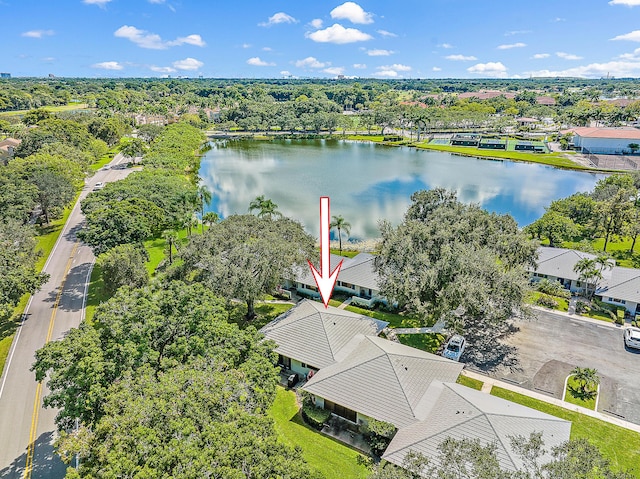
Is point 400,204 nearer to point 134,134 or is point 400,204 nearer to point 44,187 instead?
point 44,187

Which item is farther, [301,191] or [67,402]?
[301,191]

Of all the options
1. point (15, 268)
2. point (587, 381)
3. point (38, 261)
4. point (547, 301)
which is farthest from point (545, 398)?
point (38, 261)

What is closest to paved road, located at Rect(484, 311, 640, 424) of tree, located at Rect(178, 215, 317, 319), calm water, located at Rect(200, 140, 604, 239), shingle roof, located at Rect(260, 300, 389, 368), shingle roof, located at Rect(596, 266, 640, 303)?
shingle roof, located at Rect(596, 266, 640, 303)

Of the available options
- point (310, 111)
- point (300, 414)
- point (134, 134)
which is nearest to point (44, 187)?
point (300, 414)

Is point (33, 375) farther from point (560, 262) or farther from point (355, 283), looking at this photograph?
point (560, 262)

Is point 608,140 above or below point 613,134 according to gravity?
below

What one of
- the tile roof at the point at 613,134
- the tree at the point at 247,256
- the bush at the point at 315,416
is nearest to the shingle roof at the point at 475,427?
the bush at the point at 315,416
